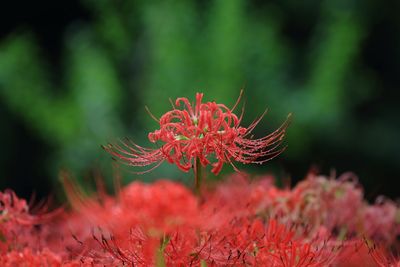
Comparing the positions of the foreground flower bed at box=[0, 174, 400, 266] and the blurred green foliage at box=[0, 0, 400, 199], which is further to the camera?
the blurred green foliage at box=[0, 0, 400, 199]

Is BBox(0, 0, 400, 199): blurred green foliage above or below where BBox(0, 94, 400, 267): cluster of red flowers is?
above

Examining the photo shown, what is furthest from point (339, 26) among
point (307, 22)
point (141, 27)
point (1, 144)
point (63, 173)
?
point (63, 173)

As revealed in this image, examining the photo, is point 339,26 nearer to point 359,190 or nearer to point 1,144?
point 1,144

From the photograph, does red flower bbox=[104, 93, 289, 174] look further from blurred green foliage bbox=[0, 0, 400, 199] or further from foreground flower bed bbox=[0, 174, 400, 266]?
blurred green foliage bbox=[0, 0, 400, 199]

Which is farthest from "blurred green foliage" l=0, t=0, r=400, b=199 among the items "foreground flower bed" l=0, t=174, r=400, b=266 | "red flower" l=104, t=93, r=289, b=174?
"red flower" l=104, t=93, r=289, b=174

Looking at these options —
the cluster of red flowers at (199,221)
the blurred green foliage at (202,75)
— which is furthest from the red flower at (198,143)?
the blurred green foliage at (202,75)

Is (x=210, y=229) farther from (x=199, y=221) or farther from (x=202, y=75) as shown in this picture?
(x=202, y=75)

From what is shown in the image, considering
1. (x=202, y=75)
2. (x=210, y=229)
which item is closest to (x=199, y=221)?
(x=210, y=229)
